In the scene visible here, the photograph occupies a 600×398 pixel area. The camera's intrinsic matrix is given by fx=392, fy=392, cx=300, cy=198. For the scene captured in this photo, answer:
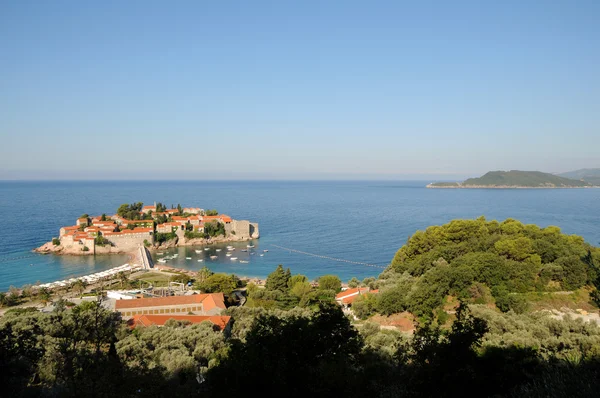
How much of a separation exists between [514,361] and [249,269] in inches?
1109

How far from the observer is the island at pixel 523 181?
15564 centimetres

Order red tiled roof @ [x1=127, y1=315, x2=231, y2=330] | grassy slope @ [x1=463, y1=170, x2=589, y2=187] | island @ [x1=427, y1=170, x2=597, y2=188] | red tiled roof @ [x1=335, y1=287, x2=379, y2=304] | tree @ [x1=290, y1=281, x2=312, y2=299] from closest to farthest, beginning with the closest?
red tiled roof @ [x1=127, y1=315, x2=231, y2=330]
red tiled roof @ [x1=335, y1=287, x2=379, y2=304]
tree @ [x1=290, y1=281, x2=312, y2=299]
island @ [x1=427, y1=170, x2=597, y2=188]
grassy slope @ [x1=463, y1=170, x2=589, y2=187]

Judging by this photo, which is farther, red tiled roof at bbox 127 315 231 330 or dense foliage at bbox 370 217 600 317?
red tiled roof at bbox 127 315 231 330

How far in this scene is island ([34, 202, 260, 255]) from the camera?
127ft

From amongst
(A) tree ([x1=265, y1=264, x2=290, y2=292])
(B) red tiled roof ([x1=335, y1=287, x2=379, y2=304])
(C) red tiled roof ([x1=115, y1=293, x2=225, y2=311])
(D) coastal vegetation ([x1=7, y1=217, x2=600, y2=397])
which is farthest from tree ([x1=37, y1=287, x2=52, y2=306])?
(B) red tiled roof ([x1=335, y1=287, x2=379, y2=304])

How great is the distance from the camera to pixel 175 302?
19219 millimetres

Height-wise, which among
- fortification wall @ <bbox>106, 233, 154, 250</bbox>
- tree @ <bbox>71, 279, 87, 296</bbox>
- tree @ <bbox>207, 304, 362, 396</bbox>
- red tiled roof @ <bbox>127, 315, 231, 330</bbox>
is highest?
tree @ <bbox>207, 304, 362, 396</bbox>

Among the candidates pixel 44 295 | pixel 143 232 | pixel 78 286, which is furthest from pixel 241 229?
pixel 44 295

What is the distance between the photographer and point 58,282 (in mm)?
27641

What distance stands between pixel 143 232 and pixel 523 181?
15851cm

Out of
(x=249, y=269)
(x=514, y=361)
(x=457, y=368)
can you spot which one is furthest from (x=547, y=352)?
(x=249, y=269)

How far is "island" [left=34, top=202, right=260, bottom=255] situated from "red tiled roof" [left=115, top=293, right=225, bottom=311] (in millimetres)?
22660

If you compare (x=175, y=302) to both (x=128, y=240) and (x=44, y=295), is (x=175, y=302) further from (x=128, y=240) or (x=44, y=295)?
(x=128, y=240)

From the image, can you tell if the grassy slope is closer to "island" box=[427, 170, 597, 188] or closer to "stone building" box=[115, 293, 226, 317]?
"island" box=[427, 170, 597, 188]
